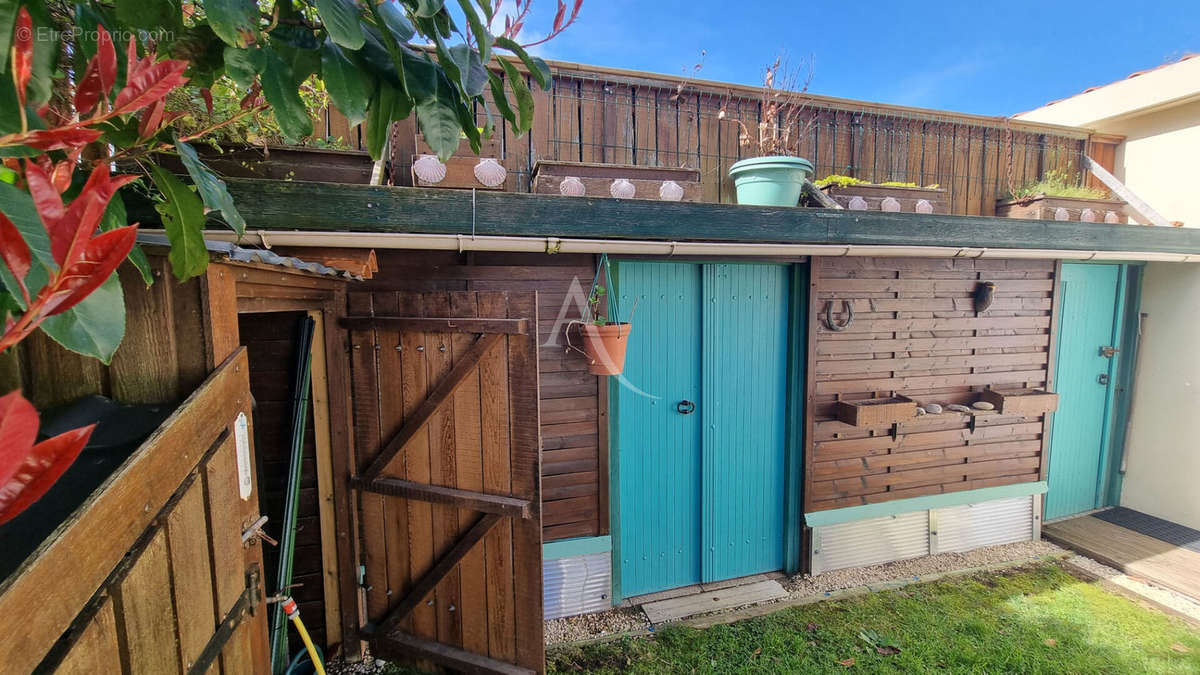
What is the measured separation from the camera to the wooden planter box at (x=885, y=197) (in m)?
3.21

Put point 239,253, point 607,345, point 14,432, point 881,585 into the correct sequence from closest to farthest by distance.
A: point 14,432
point 239,253
point 607,345
point 881,585

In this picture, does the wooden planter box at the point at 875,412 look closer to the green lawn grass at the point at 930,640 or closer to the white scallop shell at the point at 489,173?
the green lawn grass at the point at 930,640

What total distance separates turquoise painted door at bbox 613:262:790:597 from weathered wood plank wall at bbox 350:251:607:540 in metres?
0.21

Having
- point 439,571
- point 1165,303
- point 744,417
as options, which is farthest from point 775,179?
point 1165,303

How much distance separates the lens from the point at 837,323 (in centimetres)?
322

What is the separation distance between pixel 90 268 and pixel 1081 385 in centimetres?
598

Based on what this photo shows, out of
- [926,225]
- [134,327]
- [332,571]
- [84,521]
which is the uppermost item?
[926,225]

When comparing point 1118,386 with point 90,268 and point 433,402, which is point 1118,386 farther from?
point 90,268

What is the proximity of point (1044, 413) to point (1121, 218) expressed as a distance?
1853 millimetres

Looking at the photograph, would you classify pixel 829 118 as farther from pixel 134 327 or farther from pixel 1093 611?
pixel 134 327

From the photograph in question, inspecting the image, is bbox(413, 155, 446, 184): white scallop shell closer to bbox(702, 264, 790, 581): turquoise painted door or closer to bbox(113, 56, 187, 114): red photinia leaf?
bbox(702, 264, 790, 581): turquoise painted door

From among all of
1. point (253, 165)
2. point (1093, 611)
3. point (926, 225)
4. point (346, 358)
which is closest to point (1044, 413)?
point (1093, 611)

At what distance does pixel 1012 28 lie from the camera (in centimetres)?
458

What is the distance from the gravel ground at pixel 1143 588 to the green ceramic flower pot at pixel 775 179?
358 cm
